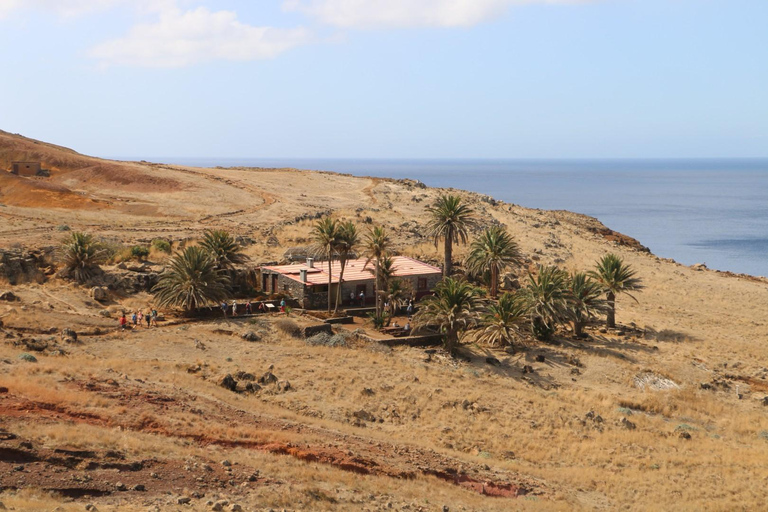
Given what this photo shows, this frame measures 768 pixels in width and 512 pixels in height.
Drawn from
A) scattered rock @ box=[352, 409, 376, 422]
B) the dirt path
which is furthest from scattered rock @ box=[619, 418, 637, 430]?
scattered rock @ box=[352, 409, 376, 422]

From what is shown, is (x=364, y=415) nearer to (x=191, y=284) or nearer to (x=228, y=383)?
(x=228, y=383)

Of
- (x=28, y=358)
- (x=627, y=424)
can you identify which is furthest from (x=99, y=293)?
(x=627, y=424)

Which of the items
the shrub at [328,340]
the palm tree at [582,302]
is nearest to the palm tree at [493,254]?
the palm tree at [582,302]

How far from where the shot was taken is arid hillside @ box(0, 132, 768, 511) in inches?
664

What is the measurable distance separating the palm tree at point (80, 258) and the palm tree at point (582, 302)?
31140 mm

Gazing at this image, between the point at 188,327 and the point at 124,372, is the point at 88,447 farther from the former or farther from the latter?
the point at 188,327

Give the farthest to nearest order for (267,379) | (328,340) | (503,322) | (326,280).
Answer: (326,280), (503,322), (328,340), (267,379)

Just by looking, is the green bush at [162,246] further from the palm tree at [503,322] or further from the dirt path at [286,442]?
the dirt path at [286,442]

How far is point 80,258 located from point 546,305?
29.8 meters

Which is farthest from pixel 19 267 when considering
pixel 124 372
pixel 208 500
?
pixel 208 500

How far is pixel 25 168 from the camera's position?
84125mm

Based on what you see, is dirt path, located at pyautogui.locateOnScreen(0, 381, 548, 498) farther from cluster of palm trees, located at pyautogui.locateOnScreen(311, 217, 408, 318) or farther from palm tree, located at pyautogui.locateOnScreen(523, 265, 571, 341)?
palm tree, located at pyautogui.locateOnScreen(523, 265, 571, 341)

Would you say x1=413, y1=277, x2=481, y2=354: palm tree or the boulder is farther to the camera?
the boulder

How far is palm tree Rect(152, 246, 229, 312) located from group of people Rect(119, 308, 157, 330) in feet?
3.82
